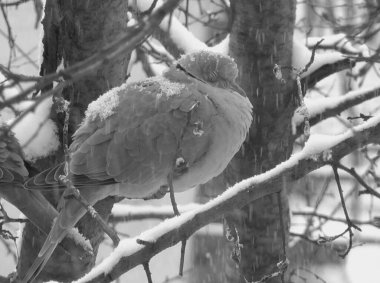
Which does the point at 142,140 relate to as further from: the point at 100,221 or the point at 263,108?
the point at 263,108

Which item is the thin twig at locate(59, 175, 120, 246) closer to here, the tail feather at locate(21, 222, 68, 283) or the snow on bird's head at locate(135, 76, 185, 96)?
the tail feather at locate(21, 222, 68, 283)

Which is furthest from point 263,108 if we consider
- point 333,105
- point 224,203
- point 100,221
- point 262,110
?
point 100,221

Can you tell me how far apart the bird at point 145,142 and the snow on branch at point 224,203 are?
0.78m

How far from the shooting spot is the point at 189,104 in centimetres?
306

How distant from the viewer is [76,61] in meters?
3.45

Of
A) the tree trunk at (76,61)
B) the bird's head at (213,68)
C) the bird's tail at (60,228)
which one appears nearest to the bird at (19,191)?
the tree trunk at (76,61)

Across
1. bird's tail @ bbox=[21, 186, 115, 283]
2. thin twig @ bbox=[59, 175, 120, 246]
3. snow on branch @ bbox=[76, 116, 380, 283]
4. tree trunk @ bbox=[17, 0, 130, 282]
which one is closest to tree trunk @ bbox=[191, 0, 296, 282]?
tree trunk @ bbox=[17, 0, 130, 282]

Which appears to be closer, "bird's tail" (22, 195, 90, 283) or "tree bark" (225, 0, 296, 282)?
"bird's tail" (22, 195, 90, 283)

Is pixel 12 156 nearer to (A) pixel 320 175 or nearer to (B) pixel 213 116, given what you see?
(B) pixel 213 116

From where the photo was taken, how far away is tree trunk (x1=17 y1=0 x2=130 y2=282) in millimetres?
3398

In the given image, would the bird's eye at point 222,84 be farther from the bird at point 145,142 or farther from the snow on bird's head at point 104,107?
the snow on bird's head at point 104,107

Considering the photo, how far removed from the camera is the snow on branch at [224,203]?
6.83 ft

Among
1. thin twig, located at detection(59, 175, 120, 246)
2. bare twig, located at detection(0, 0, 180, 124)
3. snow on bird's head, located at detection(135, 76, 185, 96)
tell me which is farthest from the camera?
snow on bird's head, located at detection(135, 76, 185, 96)

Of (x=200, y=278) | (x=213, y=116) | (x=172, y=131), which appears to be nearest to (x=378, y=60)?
(x=213, y=116)
